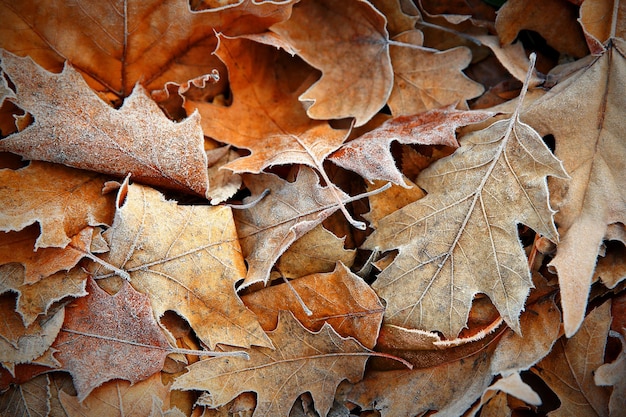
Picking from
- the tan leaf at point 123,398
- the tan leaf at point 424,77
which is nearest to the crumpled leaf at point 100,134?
the tan leaf at point 123,398

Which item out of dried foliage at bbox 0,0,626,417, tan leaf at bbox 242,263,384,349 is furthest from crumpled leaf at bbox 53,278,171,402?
tan leaf at bbox 242,263,384,349

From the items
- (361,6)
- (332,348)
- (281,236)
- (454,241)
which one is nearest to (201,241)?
(281,236)

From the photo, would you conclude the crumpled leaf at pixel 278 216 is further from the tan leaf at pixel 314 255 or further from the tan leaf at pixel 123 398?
the tan leaf at pixel 123 398

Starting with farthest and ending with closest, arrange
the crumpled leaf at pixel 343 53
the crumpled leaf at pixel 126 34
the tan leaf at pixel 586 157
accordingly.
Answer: the crumpled leaf at pixel 343 53 → the crumpled leaf at pixel 126 34 → the tan leaf at pixel 586 157

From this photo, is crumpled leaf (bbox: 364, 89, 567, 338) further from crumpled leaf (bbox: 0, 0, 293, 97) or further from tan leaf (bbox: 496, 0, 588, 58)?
crumpled leaf (bbox: 0, 0, 293, 97)

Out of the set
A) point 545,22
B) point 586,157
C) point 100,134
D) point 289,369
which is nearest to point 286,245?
point 289,369

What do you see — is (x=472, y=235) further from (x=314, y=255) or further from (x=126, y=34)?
(x=126, y=34)

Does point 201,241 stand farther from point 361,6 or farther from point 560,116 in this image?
point 560,116
